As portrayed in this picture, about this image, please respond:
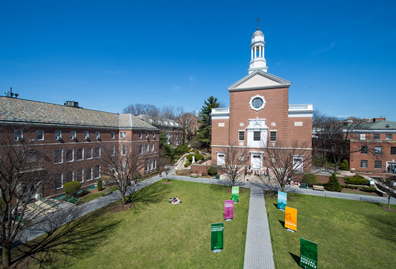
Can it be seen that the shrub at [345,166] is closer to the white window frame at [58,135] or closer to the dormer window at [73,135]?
the dormer window at [73,135]

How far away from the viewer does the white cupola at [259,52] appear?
109 feet

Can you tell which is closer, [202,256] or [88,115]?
[202,256]

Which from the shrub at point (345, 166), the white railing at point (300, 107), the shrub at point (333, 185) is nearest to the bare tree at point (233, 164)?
the white railing at point (300, 107)

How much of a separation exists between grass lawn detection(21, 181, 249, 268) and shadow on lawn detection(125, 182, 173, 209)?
11 centimetres

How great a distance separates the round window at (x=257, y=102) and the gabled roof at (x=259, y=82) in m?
1.90

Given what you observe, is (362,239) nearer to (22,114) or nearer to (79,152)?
(79,152)

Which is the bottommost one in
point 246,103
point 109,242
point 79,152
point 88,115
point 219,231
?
point 109,242

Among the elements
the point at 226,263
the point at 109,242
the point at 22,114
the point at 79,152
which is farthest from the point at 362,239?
the point at 22,114

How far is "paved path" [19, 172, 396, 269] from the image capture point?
10109 mm

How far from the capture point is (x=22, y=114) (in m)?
18.9

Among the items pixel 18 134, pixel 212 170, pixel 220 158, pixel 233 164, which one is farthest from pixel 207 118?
pixel 18 134

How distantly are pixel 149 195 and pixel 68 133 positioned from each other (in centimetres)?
1342

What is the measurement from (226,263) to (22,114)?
2404 centimetres

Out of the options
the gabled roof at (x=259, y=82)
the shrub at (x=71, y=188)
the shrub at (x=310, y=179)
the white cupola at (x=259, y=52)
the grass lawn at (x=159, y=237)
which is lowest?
the grass lawn at (x=159, y=237)
